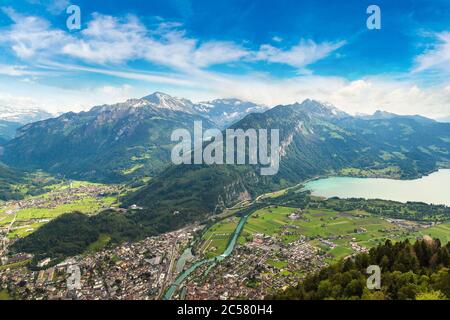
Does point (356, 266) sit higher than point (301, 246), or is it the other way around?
point (356, 266)

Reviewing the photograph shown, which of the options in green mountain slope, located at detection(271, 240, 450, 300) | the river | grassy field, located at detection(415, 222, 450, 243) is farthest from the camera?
grassy field, located at detection(415, 222, 450, 243)

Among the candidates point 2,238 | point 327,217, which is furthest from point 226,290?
point 2,238

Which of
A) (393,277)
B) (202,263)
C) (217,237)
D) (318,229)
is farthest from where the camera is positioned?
(318,229)

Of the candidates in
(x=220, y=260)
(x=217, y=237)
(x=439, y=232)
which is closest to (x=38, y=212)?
(x=217, y=237)

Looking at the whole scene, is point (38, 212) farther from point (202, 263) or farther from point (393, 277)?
point (393, 277)

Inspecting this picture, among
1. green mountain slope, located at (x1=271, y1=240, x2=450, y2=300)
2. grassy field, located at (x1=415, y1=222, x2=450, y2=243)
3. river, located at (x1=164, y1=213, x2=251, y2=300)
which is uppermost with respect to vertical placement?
green mountain slope, located at (x1=271, y1=240, x2=450, y2=300)

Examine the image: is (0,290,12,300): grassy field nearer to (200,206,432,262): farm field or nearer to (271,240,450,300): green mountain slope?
(200,206,432,262): farm field

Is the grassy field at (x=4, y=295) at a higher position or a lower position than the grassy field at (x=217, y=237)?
lower

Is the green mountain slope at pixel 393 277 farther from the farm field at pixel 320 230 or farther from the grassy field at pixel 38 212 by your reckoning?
the grassy field at pixel 38 212

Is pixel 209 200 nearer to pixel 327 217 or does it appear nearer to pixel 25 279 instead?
pixel 327 217

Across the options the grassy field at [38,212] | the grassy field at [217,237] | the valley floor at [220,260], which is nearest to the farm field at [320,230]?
the grassy field at [217,237]

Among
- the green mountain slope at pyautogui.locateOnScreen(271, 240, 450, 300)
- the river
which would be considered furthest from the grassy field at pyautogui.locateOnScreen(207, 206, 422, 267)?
the green mountain slope at pyautogui.locateOnScreen(271, 240, 450, 300)
